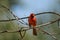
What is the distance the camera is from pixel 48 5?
17.6 feet

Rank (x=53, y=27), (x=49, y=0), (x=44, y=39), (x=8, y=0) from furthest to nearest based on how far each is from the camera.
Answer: (x=49, y=0)
(x=8, y=0)
(x=53, y=27)
(x=44, y=39)

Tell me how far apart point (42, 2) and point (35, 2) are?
0.39 feet

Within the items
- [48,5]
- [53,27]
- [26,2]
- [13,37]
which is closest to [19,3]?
[26,2]

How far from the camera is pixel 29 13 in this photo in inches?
159

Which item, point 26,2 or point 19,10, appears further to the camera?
point 26,2

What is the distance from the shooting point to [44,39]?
4.23 metres

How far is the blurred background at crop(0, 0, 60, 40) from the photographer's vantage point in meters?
3.78

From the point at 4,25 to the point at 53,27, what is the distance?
35.6 inches

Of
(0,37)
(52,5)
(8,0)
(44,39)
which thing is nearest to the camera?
(0,37)

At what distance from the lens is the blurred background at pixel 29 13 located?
3777 millimetres

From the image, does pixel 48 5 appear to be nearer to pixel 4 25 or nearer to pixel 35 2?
pixel 35 2

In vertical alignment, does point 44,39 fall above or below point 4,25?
below

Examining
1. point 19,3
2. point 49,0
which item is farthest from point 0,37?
point 49,0

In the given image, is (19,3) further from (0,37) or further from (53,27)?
(0,37)
